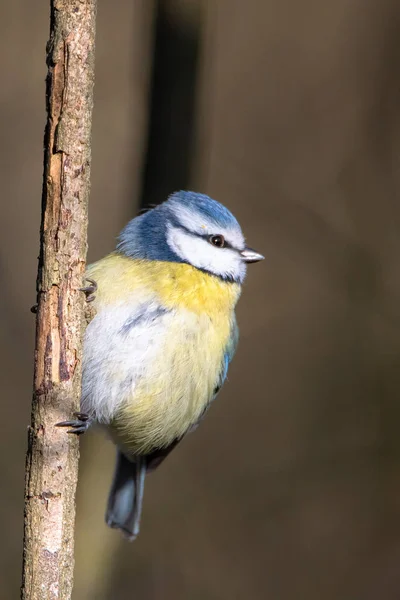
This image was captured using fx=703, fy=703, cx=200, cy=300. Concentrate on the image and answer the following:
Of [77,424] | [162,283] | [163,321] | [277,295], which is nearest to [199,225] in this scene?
[162,283]

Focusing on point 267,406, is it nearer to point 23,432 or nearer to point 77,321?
point 23,432

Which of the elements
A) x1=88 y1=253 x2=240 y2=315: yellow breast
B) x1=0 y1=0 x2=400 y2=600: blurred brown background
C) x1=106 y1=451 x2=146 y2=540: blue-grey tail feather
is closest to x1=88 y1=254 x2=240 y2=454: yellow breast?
x1=88 y1=253 x2=240 y2=315: yellow breast

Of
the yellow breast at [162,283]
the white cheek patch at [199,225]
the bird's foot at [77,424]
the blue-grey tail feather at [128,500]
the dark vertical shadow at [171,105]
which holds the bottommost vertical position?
the blue-grey tail feather at [128,500]

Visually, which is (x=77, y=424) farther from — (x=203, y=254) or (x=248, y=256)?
(x=248, y=256)

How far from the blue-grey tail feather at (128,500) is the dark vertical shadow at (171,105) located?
135 centimetres

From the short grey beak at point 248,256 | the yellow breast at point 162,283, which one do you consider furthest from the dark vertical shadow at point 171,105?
the yellow breast at point 162,283

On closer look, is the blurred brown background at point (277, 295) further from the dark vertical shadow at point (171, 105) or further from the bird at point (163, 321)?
the bird at point (163, 321)

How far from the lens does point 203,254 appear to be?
2805 millimetres

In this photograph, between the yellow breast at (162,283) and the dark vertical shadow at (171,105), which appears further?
the dark vertical shadow at (171,105)

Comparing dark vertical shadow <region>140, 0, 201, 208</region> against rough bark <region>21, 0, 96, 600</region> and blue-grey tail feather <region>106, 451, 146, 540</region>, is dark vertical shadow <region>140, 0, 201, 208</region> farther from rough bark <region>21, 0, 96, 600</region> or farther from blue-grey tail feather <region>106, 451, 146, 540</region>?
rough bark <region>21, 0, 96, 600</region>

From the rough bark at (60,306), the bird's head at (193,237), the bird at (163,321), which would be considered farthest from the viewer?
the bird's head at (193,237)

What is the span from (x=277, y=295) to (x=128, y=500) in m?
2.48

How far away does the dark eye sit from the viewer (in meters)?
2.86

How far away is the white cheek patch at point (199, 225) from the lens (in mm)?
2850
